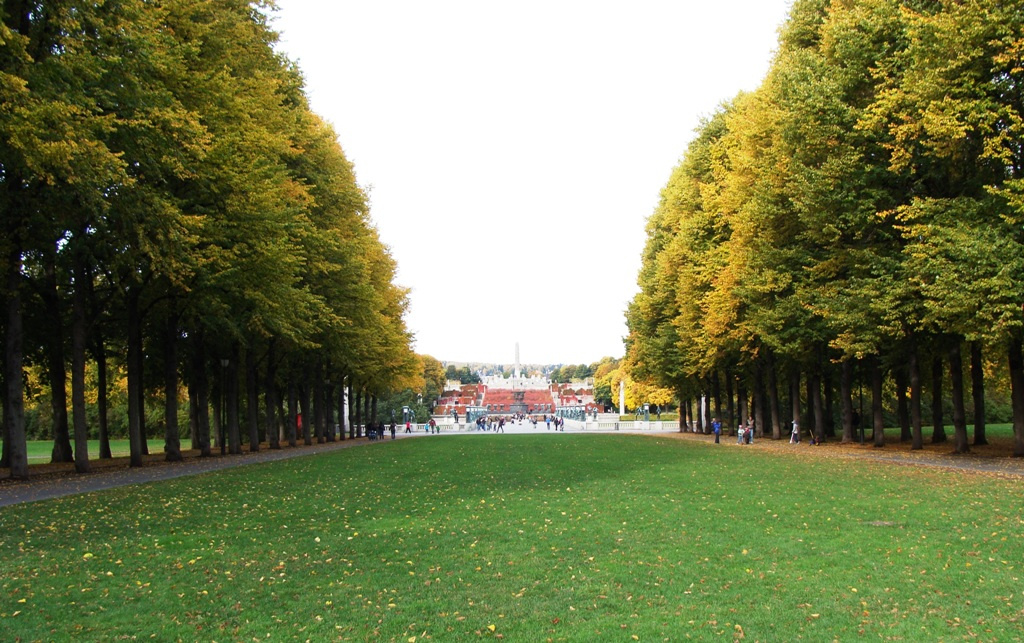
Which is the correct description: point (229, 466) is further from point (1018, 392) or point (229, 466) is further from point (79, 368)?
point (1018, 392)

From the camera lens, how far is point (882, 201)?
2472 centimetres

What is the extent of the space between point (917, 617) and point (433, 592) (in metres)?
4.40

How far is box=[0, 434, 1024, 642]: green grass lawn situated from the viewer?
6977 millimetres

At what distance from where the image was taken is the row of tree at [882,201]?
20438mm

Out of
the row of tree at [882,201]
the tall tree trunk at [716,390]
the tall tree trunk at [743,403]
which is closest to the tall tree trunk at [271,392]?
the row of tree at [882,201]

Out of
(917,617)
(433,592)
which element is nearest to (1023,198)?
(917,617)

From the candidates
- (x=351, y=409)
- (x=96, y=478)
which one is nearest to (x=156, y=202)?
(x=96, y=478)

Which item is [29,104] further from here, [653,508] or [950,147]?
[950,147]

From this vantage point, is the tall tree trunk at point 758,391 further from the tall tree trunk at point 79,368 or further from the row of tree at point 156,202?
the tall tree trunk at point 79,368

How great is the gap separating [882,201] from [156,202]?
20.2m

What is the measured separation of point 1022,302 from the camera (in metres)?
19.8

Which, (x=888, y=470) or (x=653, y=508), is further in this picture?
(x=888, y=470)

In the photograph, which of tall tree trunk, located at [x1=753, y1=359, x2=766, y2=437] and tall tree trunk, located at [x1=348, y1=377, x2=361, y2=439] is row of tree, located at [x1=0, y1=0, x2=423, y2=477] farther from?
tall tree trunk, located at [x1=753, y1=359, x2=766, y2=437]

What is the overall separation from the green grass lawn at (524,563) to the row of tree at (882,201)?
677 centimetres
